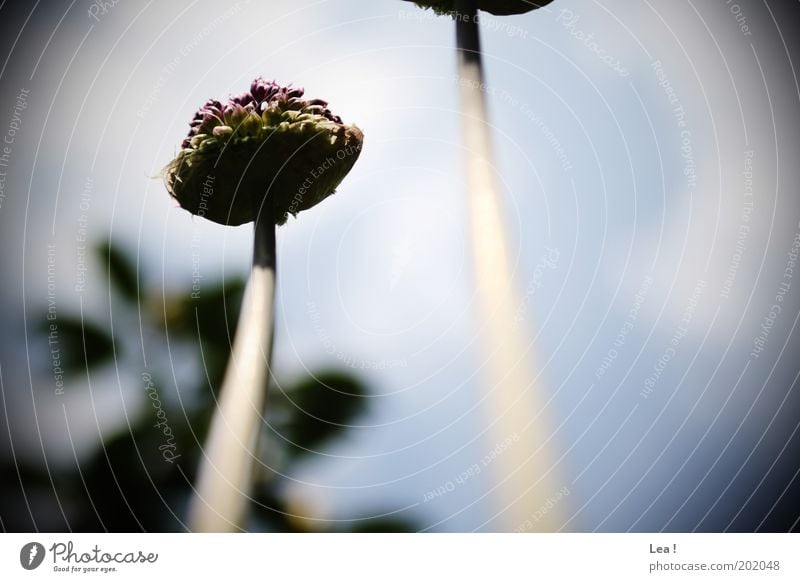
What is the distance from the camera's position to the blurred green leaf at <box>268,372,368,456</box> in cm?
102

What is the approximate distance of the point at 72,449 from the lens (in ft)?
3.18

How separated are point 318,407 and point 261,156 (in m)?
0.41

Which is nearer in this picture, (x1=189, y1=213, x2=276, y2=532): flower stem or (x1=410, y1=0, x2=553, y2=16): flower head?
(x1=189, y1=213, x2=276, y2=532): flower stem

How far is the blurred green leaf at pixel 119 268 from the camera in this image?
103 cm

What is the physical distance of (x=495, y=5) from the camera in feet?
3.66

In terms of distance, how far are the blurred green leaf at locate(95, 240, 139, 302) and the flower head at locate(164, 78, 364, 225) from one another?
5.4 inches

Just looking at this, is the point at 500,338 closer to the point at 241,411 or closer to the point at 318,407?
the point at 318,407

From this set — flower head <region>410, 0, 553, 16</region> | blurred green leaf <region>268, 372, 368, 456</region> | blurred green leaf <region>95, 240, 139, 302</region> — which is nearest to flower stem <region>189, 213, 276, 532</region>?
blurred green leaf <region>268, 372, 368, 456</region>

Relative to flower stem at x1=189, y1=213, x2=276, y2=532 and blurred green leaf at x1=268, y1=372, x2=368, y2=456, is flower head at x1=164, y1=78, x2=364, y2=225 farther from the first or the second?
blurred green leaf at x1=268, y1=372, x2=368, y2=456
